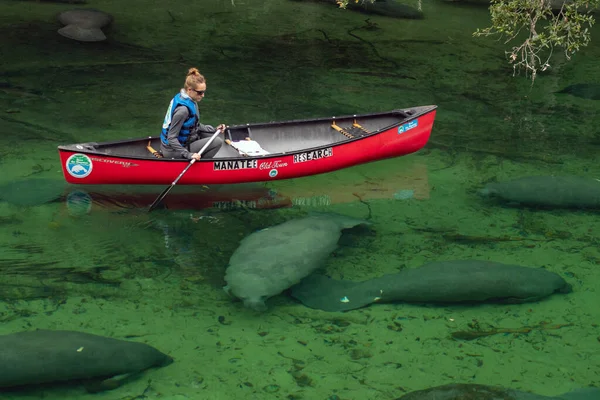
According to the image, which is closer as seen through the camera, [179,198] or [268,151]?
[179,198]

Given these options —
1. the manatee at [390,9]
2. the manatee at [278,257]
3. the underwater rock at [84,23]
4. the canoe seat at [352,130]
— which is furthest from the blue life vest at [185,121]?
the manatee at [390,9]

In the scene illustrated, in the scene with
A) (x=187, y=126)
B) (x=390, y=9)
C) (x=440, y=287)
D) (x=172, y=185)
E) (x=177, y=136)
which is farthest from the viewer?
(x=390, y=9)

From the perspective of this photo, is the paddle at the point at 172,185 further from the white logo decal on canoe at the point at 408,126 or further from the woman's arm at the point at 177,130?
the white logo decal on canoe at the point at 408,126

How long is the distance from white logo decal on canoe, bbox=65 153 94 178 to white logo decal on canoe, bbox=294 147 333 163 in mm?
2517

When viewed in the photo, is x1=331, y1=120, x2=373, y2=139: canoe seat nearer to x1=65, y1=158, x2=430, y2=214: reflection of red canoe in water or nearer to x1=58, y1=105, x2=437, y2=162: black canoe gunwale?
x1=58, y1=105, x2=437, y2=162: black canoe gunwale

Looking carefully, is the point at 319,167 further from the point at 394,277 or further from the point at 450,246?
the point at 394,277

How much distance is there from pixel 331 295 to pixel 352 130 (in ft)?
13.0

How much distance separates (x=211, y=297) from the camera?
22.4ft

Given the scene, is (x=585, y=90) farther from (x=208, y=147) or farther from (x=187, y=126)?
(x=187, y=126)

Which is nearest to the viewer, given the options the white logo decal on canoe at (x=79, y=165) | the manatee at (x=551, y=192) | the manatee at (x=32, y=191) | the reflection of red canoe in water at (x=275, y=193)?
the white logo decal on canoe at (x=79, y=165)

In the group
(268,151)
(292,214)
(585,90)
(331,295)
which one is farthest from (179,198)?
(585,90)

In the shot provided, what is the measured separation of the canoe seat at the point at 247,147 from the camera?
9445 mm

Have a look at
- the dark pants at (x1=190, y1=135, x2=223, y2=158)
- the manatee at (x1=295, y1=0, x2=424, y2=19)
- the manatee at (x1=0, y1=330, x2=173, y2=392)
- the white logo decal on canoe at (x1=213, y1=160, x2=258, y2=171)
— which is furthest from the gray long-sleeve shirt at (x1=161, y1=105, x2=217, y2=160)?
the manatee at (x1=295, y1=0, x2=424, y2=19)

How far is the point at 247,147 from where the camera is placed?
956cm
